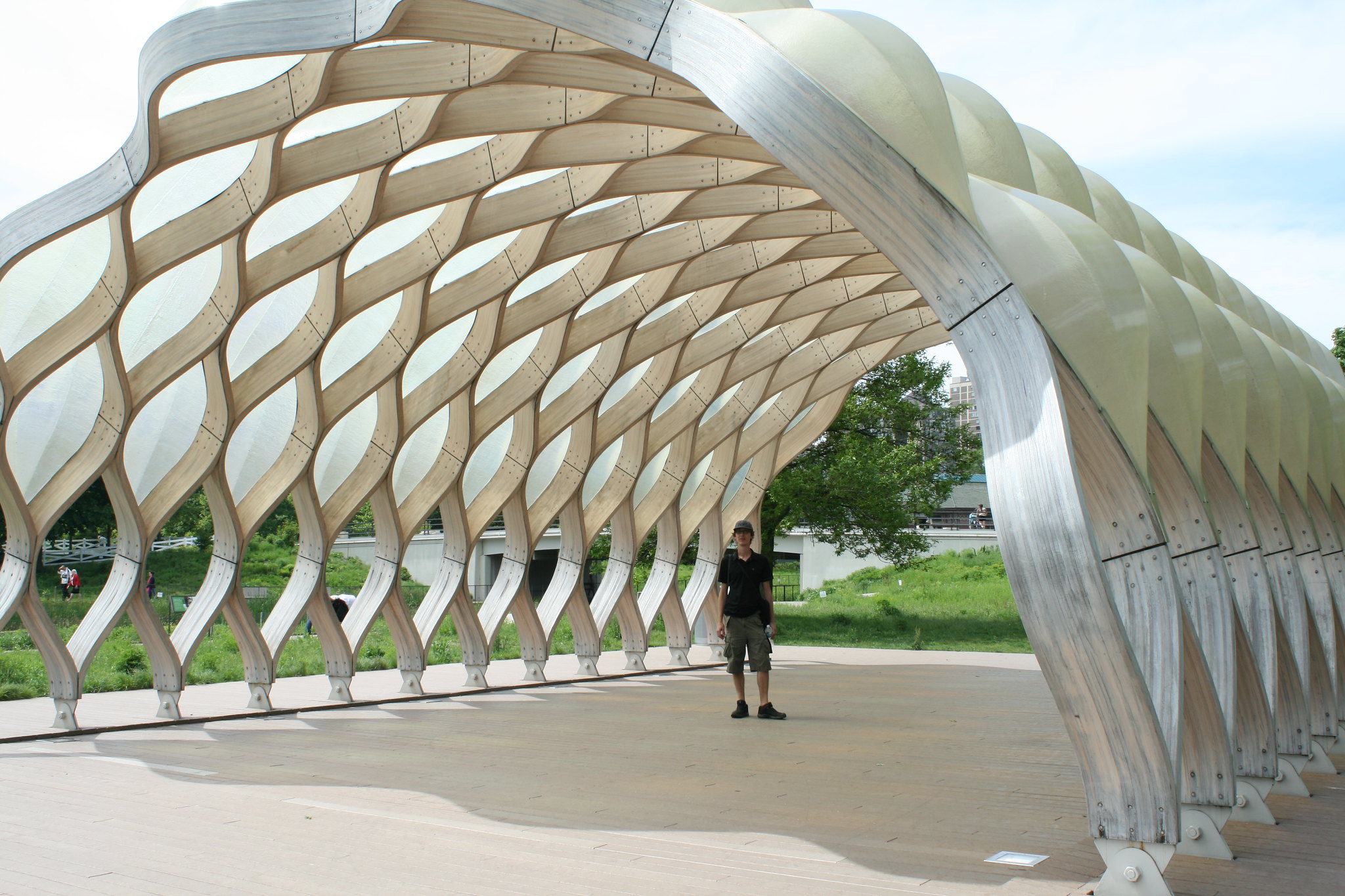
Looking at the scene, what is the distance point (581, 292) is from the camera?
17.9 meters

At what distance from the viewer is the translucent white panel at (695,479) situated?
2744 centimetres

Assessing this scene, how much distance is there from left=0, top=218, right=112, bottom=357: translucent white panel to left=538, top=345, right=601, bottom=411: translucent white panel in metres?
9.34

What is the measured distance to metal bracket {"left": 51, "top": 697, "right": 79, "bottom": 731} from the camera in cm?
1384

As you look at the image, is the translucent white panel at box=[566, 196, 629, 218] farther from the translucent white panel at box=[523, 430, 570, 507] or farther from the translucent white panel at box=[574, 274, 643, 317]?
the translucent white panel at box=[523, 430, 570, 507]

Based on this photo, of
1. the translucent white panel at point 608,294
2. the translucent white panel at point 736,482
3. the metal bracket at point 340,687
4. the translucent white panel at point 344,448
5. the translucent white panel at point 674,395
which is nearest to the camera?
the metal bracket at point 340,687

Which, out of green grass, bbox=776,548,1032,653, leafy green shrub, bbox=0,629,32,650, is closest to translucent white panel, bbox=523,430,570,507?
green grass, bbox=776,548,1032,653

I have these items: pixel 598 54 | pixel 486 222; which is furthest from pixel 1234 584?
pixel 486 222

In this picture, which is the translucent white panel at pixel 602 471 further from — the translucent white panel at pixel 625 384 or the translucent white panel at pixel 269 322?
the translucent white panel at pixel 269 322

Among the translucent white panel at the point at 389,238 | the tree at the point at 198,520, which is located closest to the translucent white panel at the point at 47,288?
the translucent white panel at the point at 389,238

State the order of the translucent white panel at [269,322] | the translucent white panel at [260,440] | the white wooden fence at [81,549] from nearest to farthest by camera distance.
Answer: the translucent white panel at [269,322], the translucent white panel at [260,440], the white wooden fence at [81,549]

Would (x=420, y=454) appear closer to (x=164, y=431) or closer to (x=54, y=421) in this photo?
(x=164, y=431)

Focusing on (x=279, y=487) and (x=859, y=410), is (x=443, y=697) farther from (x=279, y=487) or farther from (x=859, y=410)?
(x=859, y=410)

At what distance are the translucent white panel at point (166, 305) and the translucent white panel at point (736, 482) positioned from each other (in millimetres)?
16887

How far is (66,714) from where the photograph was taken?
547 inches
